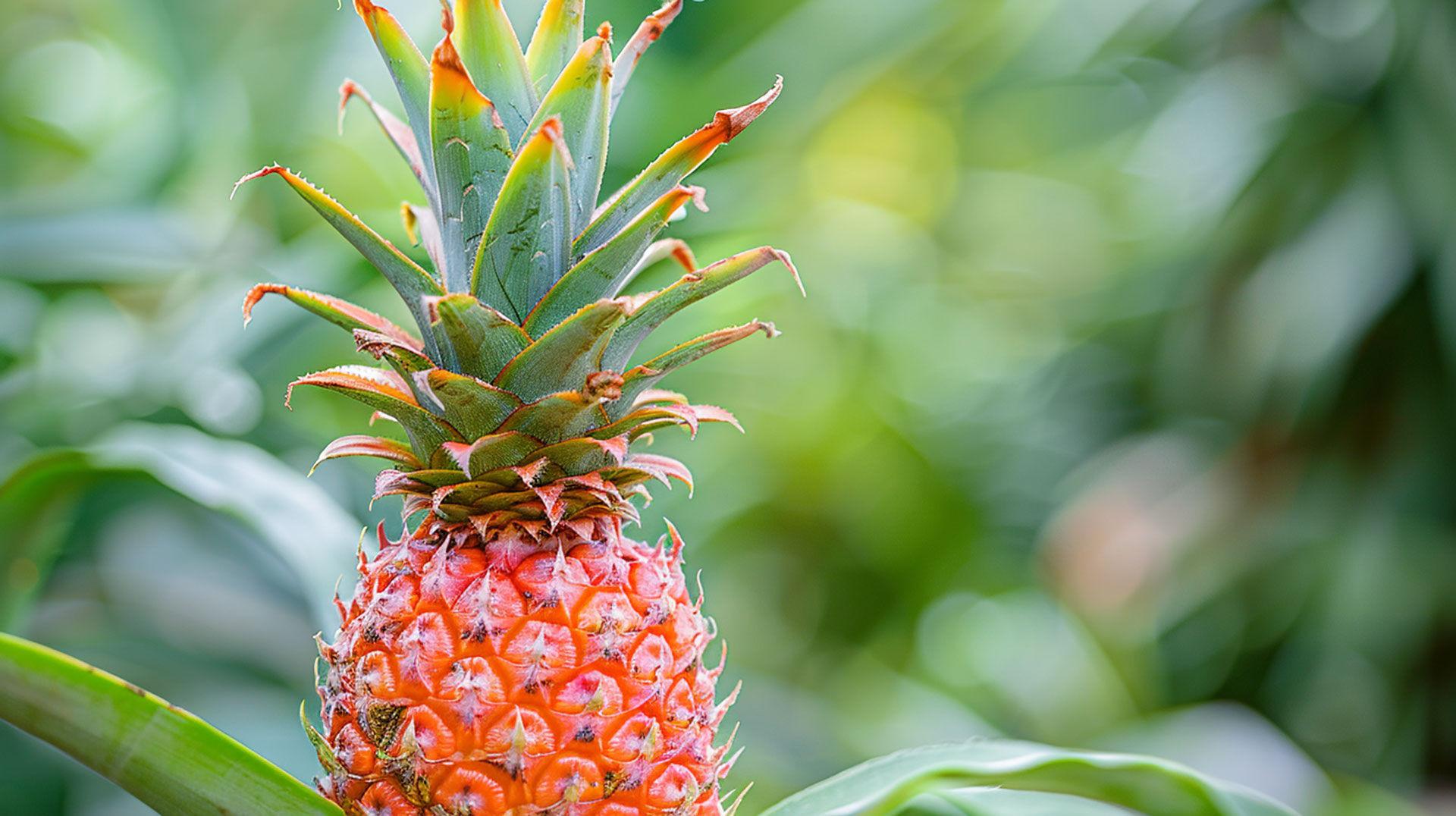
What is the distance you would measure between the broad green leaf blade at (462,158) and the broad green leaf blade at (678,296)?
139 millimetres

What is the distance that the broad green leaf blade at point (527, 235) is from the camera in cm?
67

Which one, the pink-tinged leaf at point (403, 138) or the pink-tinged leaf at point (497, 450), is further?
the pink-tinged leaf at point (403, 138)

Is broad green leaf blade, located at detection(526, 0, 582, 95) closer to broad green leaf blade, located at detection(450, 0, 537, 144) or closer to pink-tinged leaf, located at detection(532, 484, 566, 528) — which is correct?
broad green leaf blade, located at detection(450, 0, 537, 144)

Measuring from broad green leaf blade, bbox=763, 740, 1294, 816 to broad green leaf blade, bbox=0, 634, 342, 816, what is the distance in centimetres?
39

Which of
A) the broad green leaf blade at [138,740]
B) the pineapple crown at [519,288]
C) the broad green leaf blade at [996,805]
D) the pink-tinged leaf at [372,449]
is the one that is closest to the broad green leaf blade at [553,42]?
the pineapple crown at [519,288]

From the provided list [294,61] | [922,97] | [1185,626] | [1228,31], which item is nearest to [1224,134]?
[1228,31]

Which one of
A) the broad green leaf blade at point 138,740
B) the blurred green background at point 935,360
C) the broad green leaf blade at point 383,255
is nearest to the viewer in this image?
the broad green leaf blade at point 138,740

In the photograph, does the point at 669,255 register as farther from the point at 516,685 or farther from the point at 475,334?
the point at 516,685

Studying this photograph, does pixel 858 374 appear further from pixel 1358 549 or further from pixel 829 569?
pixel 1358 549

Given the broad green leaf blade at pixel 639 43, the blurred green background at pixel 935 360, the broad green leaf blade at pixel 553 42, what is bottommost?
the blurred green background at pixel 935 360

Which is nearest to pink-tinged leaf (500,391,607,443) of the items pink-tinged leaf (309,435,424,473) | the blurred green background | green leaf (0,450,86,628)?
pink-tinged leaf (309,435,424,473)

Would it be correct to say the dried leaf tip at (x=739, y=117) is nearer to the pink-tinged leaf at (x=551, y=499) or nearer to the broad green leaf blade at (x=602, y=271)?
the broad green leaf blade at (x=602, y=271)

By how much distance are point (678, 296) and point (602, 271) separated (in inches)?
2.7

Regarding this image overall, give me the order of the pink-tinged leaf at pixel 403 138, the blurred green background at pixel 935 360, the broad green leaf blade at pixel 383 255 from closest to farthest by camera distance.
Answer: the broad green leaf blade at pixel 383 255 < the pink-tinged leaf at pixel 403 138 < the blurred green background at pixel 935 360
